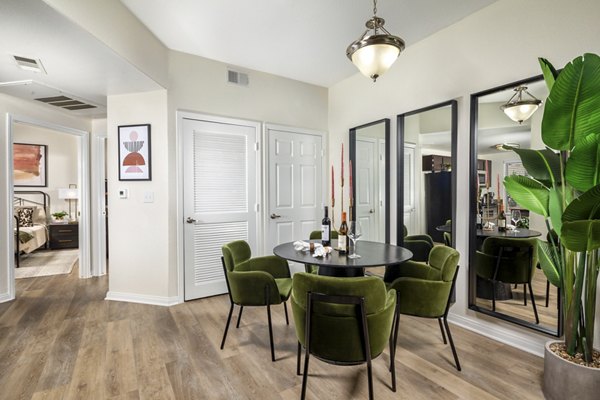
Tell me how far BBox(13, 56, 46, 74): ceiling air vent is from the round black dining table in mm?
2625

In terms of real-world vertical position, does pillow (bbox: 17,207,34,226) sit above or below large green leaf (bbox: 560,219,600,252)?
below

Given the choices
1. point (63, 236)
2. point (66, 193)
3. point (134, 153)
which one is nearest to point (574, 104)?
point (134, 153)

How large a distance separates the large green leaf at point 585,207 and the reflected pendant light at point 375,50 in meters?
1.31

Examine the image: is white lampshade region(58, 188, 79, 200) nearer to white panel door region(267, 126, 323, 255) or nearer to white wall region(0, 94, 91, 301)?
white wall region(0, 94, 91, 301)

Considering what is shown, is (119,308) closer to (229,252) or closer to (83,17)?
(229,252)

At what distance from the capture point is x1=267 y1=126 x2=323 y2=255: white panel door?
4062 mm

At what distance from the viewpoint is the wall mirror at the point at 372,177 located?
3576mm

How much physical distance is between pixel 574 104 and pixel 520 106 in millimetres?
874

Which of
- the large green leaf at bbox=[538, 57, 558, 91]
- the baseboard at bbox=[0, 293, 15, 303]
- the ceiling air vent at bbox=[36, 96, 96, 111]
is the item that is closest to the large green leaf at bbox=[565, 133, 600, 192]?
the large green leaf at bbox=[538, 57, 558, 91]

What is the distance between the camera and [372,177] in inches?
150

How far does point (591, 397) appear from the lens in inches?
63.0

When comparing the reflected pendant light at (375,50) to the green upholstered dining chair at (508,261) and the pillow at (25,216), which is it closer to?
the green upholstered dining chair at (508,261)

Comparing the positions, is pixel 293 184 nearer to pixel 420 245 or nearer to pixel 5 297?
pixel 420 245

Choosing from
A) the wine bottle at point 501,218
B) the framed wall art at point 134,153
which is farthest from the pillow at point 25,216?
the wine bottle at point 501,218
